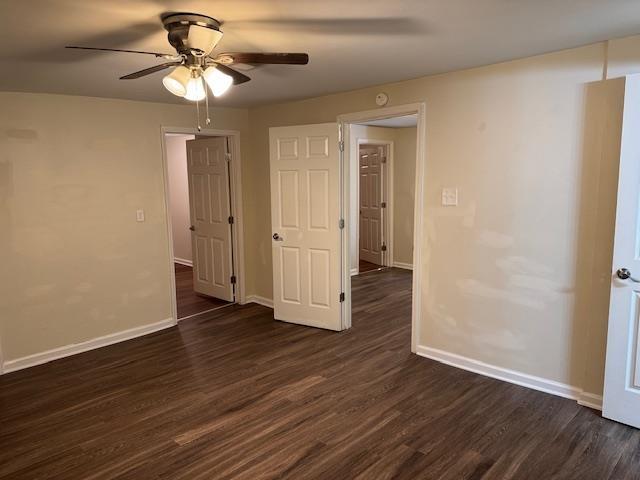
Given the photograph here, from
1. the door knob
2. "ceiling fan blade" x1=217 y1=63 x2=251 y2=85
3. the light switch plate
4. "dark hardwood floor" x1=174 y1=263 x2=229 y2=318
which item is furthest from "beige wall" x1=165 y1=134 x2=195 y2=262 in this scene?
the door knob

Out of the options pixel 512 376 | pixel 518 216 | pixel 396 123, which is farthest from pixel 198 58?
pixel 396 123

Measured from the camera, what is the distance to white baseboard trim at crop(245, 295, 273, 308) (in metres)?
5.36

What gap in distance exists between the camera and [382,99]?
3.86m

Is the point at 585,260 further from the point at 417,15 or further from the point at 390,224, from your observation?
the point at 390,224

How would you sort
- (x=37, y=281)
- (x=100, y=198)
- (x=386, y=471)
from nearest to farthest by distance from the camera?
(x=386, y=471) → (x=37, y=281) → (x=100, y=198)

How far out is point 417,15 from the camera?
7.11 feet

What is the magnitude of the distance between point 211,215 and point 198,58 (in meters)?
3.49

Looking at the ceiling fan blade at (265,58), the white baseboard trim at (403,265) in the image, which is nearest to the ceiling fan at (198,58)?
the ceiling fan blade at (265,58)

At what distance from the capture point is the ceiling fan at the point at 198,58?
209cm

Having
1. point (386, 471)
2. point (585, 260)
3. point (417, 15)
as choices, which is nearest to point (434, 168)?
point (585, 260)

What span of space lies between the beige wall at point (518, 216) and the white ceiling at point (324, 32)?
0.23m

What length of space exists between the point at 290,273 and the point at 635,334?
3.03 metres

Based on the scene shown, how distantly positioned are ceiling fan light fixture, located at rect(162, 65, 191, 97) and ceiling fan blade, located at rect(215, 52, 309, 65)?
6.7 inches

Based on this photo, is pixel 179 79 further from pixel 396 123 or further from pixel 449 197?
pixel 396 123
